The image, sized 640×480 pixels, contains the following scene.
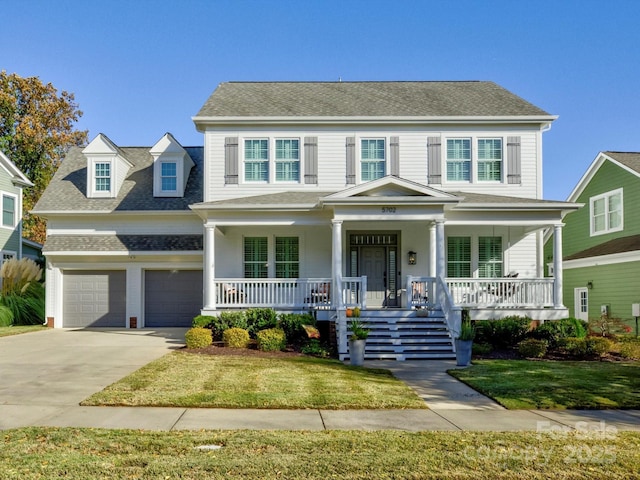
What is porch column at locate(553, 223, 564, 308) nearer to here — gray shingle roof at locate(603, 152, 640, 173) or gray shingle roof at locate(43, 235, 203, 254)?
gray shingle roof at locate(603, 152, 640, 173)

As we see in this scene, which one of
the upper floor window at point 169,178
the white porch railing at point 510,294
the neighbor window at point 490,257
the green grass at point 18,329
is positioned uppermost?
the upper floor window at point 169,178

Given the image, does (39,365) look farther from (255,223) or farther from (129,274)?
(129,274)

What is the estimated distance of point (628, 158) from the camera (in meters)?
→ 21.5

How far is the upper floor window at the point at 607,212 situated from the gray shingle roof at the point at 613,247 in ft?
2.40

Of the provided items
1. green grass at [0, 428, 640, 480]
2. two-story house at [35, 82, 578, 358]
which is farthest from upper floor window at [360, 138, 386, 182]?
green grass at [0, 428, 640, 480]

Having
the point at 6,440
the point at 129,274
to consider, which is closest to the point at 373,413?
the point at 6,440

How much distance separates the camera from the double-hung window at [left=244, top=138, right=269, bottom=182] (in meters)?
17.2

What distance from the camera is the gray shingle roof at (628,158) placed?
67.6 ft

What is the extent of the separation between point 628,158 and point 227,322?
17.4 m

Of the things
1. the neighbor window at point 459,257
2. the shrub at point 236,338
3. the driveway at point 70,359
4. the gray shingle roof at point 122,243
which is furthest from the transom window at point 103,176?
the neighbor window at point 459,257

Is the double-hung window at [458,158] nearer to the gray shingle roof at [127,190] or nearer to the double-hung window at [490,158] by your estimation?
the double-hung window at [490,158]

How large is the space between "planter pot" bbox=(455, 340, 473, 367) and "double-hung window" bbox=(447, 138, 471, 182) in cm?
705

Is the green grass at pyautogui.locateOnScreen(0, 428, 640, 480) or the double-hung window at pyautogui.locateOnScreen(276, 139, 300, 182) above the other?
the double-hung window at pyautogui.locateOnScreen(276, 139, 300, 182)

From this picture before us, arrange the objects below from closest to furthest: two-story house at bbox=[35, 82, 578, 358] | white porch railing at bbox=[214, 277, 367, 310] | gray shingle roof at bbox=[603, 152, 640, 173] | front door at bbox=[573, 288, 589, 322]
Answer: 1. two-story house at bbox=[35, 82, 578, 358]
2. white porch railing at bbox=[214, 277, 367, 310]
3. gray shingle roof at bbox=[603, 152, 640, 173]
4. front door at bbox=[573, 288, 589, 322]
